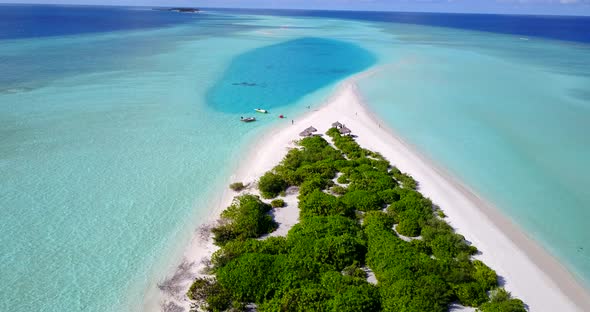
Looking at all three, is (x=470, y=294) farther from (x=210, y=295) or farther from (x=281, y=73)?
(x=281, y=73)

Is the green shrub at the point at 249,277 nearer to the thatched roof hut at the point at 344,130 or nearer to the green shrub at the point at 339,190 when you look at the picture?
the green shrub at the point at 339,190

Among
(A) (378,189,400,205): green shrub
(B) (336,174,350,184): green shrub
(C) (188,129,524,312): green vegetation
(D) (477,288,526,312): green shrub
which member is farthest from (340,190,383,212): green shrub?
(D) (477,288,526,312): green shrub

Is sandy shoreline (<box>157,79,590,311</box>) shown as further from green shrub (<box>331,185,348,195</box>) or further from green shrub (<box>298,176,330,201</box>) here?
green shrub (<box>331,185,348,195</box>)

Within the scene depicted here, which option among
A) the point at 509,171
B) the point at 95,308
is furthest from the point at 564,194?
the point at 95,308

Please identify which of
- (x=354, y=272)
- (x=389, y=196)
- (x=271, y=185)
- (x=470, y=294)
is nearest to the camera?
(x=470, y=294)

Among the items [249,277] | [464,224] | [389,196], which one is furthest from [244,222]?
[464,224]

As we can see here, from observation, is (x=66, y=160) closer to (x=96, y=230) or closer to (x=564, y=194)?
(x=96, y=230)
